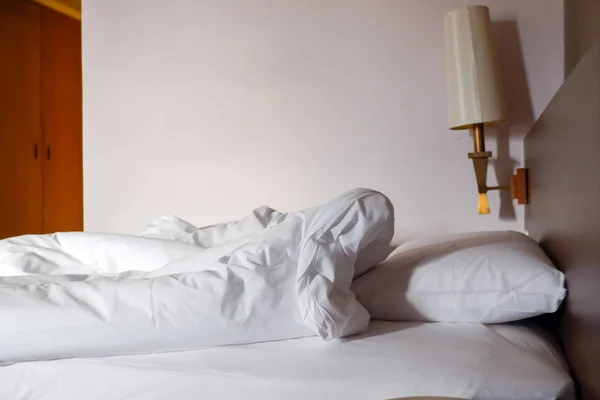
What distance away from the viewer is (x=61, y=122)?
3.88 metres

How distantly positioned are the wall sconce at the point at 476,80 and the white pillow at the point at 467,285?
643 millimetres

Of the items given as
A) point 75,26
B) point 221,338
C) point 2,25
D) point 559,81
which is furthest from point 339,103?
point 75,26

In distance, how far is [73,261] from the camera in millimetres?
1699

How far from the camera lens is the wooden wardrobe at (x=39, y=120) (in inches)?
136

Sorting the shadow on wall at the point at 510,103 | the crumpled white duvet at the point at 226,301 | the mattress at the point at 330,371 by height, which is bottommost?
the mattress at the point at 330,371

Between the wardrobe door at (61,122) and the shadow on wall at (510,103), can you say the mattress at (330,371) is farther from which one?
the wardrobe door at (61,122)

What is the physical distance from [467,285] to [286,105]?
1.29 metres

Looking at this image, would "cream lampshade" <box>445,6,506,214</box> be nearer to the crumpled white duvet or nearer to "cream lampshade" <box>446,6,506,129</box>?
"cream lampshade" <box>446,6,506,129</box>

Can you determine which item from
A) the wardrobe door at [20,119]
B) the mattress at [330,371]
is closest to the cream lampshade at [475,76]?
the mattress at [330,371]

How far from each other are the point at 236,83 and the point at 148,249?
921 mm

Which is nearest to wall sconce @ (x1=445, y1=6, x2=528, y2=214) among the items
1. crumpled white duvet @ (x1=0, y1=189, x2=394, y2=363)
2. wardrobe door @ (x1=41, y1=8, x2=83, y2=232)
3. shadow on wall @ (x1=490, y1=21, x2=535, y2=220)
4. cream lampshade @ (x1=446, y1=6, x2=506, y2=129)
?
cream lampshade @ (x1=446, y1=6, x2=506, y2=129)

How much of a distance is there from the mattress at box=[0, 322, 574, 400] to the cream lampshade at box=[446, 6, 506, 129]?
3.00 ft

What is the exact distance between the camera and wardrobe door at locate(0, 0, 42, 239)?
3418 millimetres

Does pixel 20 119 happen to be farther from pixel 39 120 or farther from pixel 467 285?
pixel 467 285
